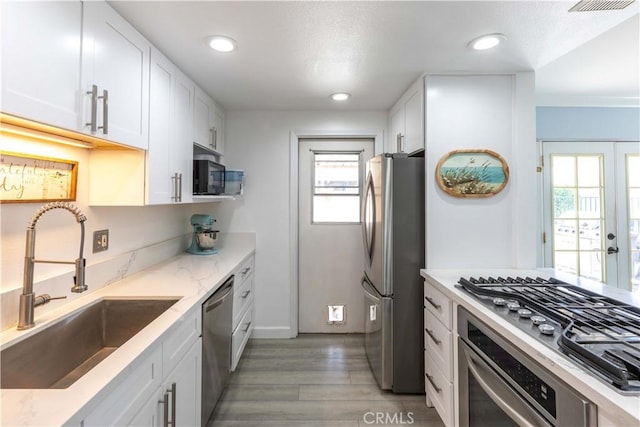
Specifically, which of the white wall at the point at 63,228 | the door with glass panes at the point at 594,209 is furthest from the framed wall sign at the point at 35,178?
the door with glass panes at the point at 594,209

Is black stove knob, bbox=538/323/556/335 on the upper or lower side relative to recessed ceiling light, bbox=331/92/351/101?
lower

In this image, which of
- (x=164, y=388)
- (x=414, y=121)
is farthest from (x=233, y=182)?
(x=164, y=388)

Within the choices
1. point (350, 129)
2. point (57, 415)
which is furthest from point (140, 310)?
point (350, 129)

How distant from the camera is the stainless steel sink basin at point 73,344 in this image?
1.01 metres

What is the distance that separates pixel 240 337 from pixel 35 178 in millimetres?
1701

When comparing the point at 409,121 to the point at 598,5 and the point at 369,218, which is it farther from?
the point at 598,5

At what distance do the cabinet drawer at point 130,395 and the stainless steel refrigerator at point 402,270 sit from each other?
148 centimetres

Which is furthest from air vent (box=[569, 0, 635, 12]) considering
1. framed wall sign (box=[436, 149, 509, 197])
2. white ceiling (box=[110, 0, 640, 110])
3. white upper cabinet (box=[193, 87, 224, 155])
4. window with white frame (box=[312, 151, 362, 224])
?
white upper cabinet (box=[193, 87, 224, 155])

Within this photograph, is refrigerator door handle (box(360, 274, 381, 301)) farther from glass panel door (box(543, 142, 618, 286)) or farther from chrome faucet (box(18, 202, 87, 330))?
glass panel door (box(543, 142, 618, 286))

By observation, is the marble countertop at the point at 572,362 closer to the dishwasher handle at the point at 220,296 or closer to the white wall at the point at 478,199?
the white wall at the point at 478,199

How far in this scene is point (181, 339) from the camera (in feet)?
4.30

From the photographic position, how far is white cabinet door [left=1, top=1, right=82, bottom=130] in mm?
875

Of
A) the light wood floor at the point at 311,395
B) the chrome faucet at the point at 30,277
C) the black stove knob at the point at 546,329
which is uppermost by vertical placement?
the chrome faucet at the point at 30,277

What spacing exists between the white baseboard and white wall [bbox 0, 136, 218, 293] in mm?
1400
